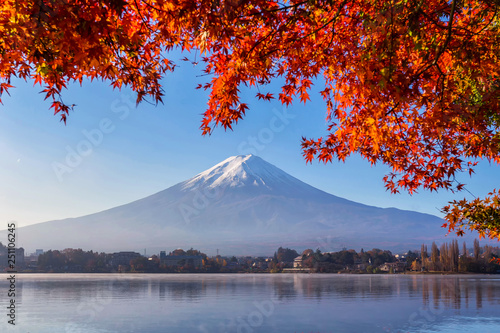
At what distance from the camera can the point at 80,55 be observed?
6.02 meters

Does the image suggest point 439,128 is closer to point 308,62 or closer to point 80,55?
point 308,62

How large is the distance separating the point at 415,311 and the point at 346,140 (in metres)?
39.1

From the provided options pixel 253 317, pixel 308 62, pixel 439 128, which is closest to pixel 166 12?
pixel 308 62

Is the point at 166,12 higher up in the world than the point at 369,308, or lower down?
higher up

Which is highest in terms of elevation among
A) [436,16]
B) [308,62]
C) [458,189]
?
[436,16]

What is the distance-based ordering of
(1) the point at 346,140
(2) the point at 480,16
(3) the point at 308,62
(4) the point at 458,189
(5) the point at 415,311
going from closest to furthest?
(2) the point at 480,16 → (3) the point at 308,62 → (1) the point at 346,140 → (4) the point at 458,189 → (5) the point at 415,311

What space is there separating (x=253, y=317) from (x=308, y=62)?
33607mm

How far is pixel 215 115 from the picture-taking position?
320 inches

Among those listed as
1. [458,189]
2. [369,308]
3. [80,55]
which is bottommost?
[369,308]

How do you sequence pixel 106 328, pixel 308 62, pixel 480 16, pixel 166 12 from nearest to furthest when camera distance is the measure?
pixel 166 12 → pixel 480 16 → pixel 308 62 → pixel 106 328

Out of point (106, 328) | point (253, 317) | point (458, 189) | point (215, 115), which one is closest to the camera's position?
point (215, 115)

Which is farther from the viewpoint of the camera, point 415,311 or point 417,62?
point 415,311

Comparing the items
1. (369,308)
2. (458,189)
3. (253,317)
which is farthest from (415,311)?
(458,189)

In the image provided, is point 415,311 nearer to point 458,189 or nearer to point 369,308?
point 369,308
